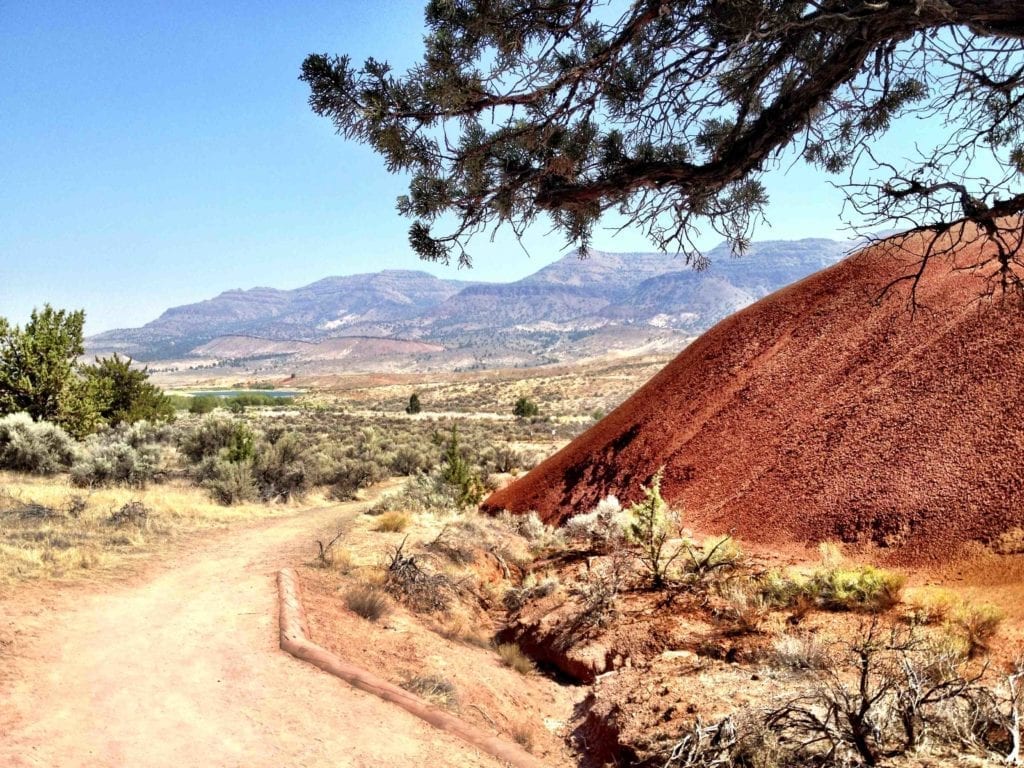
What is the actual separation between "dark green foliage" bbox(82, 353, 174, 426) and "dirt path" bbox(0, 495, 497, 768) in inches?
709

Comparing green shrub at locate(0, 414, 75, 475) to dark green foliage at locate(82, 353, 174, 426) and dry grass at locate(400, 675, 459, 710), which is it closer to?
dark green foliage at locate(82, 353, 174, 426)

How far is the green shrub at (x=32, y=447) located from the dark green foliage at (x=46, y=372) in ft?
5.25

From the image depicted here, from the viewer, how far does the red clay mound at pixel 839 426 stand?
7211 millimetres

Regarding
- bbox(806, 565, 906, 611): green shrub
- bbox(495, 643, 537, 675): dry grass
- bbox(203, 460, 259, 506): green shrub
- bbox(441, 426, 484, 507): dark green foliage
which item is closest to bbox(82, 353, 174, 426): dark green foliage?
bbox(203, 460, 259, 506): green shrub

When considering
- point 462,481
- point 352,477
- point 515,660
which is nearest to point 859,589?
point 515,660

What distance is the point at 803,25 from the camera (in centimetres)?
460

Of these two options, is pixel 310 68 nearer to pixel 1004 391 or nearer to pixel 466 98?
pixel 466 98

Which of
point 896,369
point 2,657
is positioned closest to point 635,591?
point 896,369

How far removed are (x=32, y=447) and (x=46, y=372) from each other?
3437 millimetres

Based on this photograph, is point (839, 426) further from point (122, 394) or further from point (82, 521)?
point (122, 394)

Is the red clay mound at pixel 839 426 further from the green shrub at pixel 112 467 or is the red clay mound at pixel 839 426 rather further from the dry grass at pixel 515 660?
the green shrub at pixel 112 467

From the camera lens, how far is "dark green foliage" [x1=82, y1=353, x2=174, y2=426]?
21.5 meters

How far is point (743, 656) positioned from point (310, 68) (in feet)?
19.6

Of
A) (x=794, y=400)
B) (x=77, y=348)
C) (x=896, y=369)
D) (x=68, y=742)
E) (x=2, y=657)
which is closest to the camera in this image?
(x=68, y=742)
